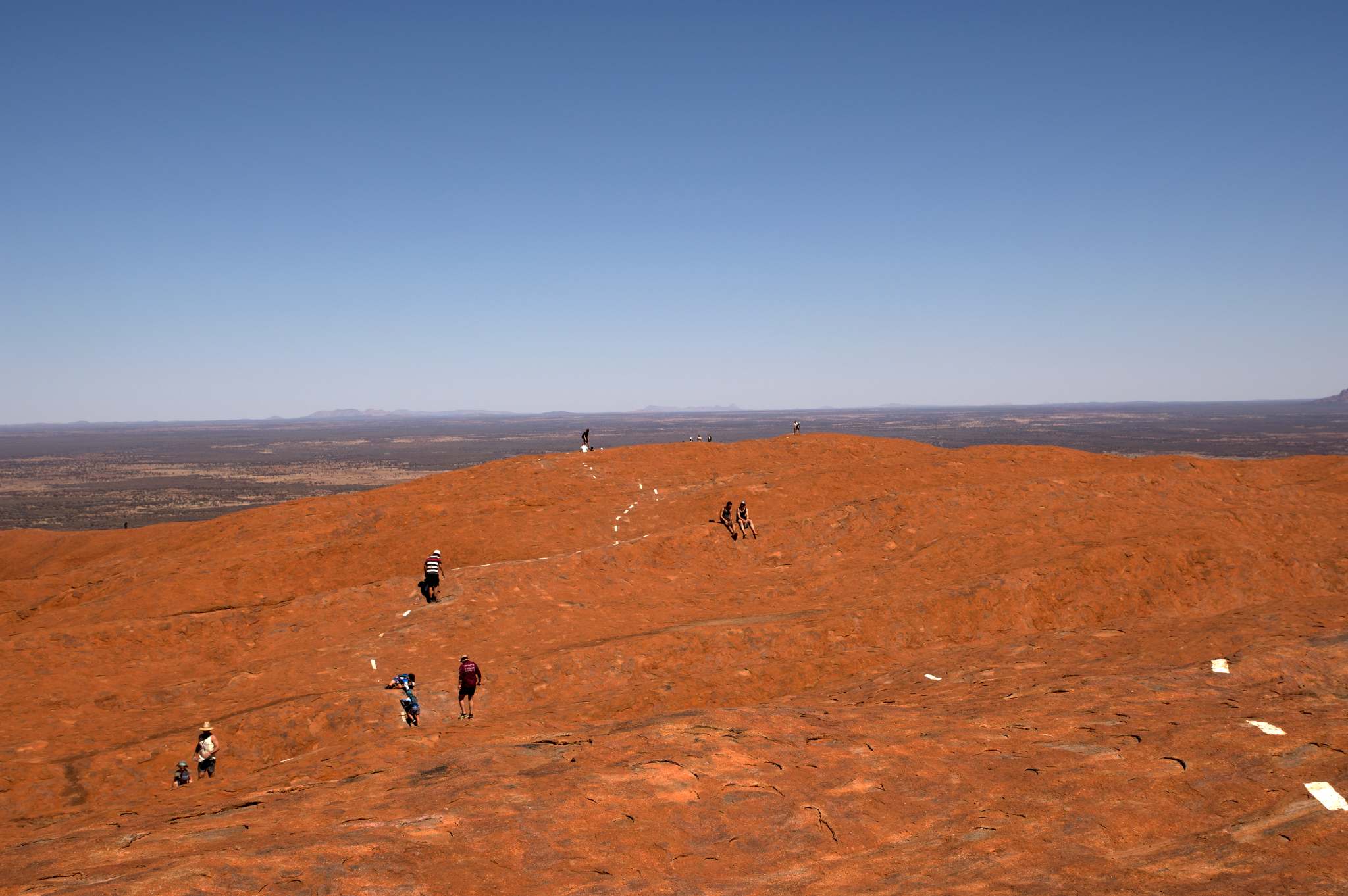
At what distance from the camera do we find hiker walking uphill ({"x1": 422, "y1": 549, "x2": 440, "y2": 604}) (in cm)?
2319

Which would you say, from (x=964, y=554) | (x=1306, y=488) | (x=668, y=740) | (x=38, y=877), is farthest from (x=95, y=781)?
(x=1306, y=488)

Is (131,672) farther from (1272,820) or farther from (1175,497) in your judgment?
(1175,497)

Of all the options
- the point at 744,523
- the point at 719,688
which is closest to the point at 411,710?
the point at 719,688

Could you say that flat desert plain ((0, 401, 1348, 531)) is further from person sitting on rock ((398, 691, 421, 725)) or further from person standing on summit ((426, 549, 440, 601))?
person sitting on rock ((398, 691, 421, 725))

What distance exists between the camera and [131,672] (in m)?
21.5

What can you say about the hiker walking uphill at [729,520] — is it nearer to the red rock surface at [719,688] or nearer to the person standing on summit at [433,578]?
the red rock surface at [719,688]

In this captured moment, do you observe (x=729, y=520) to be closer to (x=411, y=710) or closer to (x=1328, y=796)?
(x=411, y=710)

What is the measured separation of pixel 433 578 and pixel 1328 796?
21.5 metres

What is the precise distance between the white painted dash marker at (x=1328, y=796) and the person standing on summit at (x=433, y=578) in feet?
69.6

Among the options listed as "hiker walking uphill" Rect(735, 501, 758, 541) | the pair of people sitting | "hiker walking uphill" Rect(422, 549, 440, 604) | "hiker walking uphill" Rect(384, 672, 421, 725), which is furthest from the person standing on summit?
"hiker walking uphill" Rect(735, 501, 758, 541)

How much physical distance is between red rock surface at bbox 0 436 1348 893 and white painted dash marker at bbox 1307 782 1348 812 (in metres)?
0.16

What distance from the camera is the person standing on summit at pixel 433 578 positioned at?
76.0ft

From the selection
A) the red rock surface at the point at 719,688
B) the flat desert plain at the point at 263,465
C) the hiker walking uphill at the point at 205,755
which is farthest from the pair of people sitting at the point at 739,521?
the flat desert plain at the point at 263,465

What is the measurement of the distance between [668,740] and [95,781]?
1296 cm
